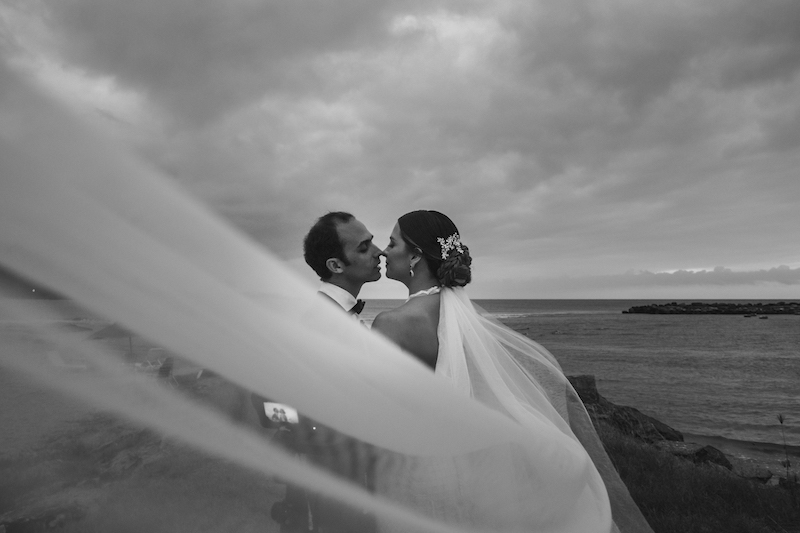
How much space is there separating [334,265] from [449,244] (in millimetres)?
849

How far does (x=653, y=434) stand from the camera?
41.4 ft

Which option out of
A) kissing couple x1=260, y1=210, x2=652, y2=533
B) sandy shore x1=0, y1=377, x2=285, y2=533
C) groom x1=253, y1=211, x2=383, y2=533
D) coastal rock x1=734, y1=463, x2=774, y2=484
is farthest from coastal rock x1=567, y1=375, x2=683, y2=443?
sandy shore x1=0, y1=377, x2=285, y2=533

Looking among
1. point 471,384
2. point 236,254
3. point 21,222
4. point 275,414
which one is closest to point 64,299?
point 21,222

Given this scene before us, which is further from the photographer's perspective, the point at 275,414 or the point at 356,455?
the point at 356,455

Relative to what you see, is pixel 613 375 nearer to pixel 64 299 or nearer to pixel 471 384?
pixel 471 384

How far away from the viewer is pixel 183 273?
1438 mm

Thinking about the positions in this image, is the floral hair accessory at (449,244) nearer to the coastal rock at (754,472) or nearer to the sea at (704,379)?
the sea at (704,379)

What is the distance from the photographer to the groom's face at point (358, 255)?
3479mm

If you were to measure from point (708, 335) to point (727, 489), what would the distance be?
2285 inches

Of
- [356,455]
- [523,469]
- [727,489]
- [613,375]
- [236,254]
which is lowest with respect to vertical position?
[613,375]

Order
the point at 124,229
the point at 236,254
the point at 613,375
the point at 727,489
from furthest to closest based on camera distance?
1. the point at 613,375
2. the point at 727,489
3. the point at 236,254
4. the point at 124,229

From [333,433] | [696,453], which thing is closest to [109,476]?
[333,433]

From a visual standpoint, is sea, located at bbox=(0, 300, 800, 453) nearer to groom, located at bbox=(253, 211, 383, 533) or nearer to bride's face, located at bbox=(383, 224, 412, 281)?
groom, located at bbox=(253, 211, 383, 533)

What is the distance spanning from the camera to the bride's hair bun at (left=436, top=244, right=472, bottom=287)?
3236mm
